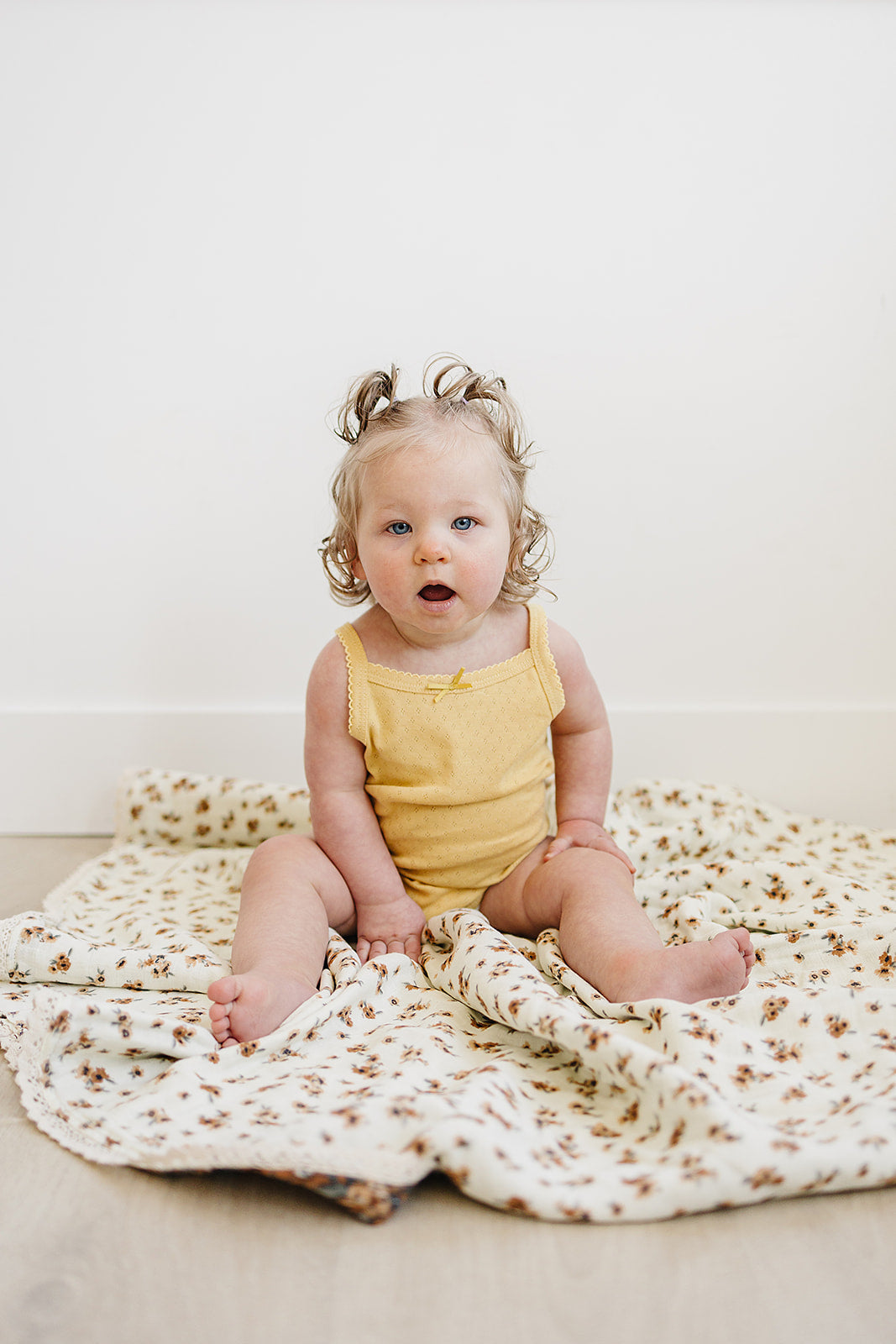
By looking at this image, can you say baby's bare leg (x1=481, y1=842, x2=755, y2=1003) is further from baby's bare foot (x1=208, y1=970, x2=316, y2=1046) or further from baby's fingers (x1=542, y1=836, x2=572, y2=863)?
baby's bare foot (x1=208, y1=970, x2=316, y2=1046)

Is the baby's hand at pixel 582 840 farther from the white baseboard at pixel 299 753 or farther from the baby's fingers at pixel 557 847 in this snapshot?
the white baseboard at pixel 299 753

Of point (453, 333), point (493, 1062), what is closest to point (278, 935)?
point (493, 1062)

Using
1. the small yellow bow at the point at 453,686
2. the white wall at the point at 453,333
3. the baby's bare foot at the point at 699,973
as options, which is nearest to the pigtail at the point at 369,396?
the small yellow bow at the point at 453,686

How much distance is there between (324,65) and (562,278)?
48 cm

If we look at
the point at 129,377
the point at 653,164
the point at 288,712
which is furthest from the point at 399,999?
the point at 653,164

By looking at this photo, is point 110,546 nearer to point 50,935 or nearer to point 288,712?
point 288,712

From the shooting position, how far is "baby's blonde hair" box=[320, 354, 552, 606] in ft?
3.64

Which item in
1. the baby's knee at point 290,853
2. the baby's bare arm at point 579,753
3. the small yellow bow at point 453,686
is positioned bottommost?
the baby's knee at point 290,853

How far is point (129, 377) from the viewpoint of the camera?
158 cm

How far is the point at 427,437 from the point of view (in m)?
1.09

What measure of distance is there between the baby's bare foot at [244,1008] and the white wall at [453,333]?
76 cm

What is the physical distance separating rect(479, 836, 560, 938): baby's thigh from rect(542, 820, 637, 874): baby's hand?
2cm

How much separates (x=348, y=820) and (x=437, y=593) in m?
0.28

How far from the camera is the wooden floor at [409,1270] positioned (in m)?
0.62
